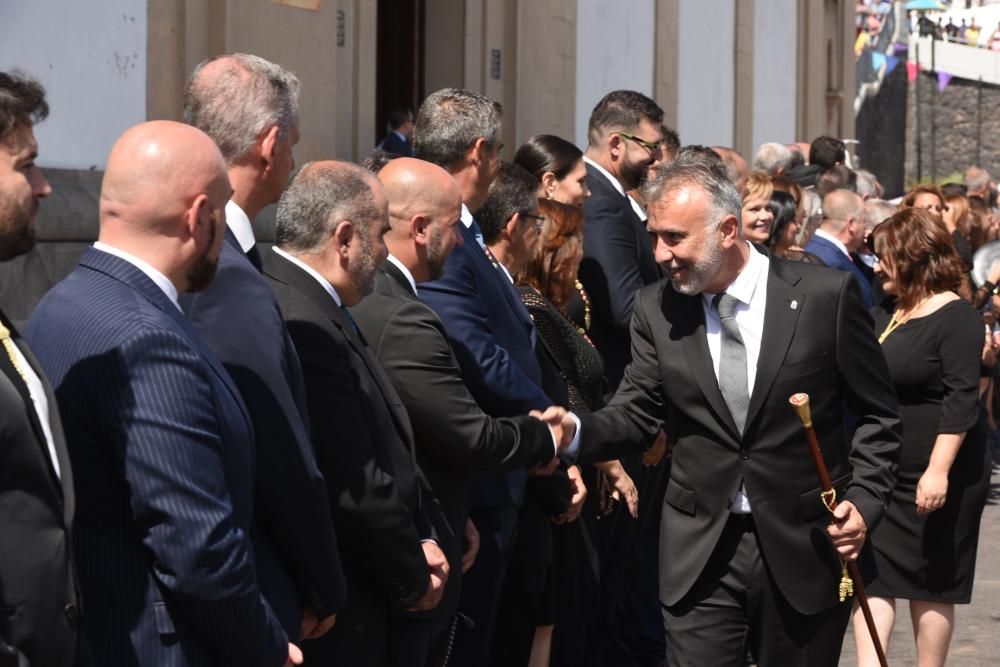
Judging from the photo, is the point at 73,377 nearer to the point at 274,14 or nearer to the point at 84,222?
the point at 84,222

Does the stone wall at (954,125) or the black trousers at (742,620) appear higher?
the stone wall at (954,125)

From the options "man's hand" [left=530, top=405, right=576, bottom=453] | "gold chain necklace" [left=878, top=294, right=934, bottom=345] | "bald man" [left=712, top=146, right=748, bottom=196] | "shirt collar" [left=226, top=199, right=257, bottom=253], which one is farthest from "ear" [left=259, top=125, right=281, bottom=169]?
"bald man" [left=712, top=146, right=748, bottom=196]

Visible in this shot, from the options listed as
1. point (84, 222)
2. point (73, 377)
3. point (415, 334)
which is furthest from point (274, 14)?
point (73, 377)

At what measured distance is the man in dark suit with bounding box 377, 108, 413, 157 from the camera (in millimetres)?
10758

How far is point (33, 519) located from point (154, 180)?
2.37ft

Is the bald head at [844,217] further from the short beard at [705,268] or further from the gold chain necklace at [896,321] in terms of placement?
the short beard at [705,268]

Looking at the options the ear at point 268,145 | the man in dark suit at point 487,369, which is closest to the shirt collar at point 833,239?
the man in dark suit at point 487,369

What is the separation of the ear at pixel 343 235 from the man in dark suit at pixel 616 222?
9.06ft

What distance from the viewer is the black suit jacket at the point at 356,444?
3.92 m

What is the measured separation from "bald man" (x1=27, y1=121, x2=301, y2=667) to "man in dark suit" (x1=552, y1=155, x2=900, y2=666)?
185 centimetres

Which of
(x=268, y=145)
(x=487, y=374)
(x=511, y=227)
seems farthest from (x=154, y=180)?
(x=511, y=227)

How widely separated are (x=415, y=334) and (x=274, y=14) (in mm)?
5327

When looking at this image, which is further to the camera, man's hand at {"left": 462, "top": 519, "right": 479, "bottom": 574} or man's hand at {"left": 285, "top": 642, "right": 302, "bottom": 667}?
man's hand at {"left": 462, "top": 519, "right": 479, "bottom": 574}

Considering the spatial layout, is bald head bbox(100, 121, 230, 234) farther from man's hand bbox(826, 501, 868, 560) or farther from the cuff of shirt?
man's hand bbox(826, 501, 868, 560)
